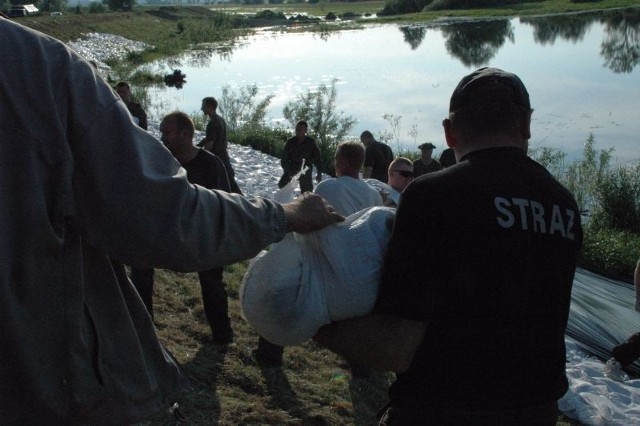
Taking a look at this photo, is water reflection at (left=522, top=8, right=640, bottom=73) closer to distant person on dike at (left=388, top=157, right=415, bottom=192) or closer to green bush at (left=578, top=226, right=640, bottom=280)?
green bush at (left=578, top=226, right=640, bottom=280)

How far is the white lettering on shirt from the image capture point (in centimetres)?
220

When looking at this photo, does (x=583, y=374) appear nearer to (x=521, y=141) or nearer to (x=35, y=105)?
(x=521, y=141)

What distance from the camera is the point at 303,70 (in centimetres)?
4319

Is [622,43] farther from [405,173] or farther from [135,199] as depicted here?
[135,199]

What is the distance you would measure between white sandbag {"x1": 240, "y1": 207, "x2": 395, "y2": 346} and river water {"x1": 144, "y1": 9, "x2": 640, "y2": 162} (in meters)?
19.2

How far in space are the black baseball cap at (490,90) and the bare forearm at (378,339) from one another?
26.3 inches

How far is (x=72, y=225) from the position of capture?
6.25ft

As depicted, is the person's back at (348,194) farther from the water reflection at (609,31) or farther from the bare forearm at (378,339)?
the water reflection at (609,31)

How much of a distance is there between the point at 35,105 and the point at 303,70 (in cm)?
4202

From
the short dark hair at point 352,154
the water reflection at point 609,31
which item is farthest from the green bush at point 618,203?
the water reflection at point 609,31

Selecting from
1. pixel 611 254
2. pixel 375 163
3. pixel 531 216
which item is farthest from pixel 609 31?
pixel 531 216

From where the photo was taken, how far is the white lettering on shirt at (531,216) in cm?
220

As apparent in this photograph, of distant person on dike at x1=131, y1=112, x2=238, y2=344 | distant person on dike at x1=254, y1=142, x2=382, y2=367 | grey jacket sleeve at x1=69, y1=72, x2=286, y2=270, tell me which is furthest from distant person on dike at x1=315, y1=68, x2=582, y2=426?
distant person on dike at x1=131, y1=112, x2=238, y2=344

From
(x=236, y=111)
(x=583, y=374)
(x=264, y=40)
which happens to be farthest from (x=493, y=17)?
(x=583, y=374)
